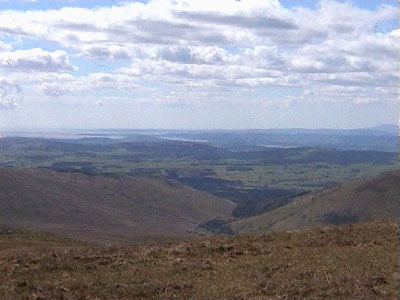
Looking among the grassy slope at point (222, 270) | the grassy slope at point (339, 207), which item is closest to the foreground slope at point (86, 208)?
the grassy slope at point (339, 207)

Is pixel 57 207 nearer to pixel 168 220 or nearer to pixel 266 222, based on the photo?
pixel 168 220

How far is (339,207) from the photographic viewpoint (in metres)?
138

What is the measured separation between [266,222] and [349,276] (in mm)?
130793

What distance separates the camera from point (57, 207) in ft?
511

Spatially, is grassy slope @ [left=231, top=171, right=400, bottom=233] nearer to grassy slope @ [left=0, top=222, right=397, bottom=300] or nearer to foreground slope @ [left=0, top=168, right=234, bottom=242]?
foreground slope @ [left=0, top=168, right=234, bottom=242]

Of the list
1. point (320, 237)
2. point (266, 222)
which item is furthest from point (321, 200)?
point (320, 237)

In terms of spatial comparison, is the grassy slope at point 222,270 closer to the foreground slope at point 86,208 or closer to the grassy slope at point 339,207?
the foreground slope at point 86,208

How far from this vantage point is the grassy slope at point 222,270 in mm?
15922

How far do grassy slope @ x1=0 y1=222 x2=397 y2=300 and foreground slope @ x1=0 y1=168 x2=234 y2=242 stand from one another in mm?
90024

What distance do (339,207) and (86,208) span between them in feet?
234

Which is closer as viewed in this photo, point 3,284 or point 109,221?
point 3,284

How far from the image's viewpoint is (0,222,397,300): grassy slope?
52.2 ft

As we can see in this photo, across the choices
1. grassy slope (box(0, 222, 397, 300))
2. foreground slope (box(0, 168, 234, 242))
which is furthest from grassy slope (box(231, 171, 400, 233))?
grassy slope (box(0, 222, 397, 300))

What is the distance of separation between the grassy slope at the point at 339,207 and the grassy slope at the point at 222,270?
4177 inches
